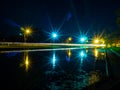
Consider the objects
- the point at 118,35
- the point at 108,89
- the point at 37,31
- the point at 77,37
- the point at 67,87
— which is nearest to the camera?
the point at 108,89

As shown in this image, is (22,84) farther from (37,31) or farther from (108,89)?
(37,31)

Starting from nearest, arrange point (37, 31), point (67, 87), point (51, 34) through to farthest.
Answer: point (67, 87) < point (37, 31) < point (51, 34)

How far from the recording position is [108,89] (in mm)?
7445

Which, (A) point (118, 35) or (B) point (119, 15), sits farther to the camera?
(A) point (118, 35)

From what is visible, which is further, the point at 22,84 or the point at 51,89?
the point at 22,84

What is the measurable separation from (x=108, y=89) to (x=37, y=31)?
107824 mm

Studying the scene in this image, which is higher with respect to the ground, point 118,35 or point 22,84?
point 118,35

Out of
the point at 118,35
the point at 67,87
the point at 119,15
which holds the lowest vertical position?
the point at 67,87

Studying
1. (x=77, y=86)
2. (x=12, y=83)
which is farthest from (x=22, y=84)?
(x=77, y=86)

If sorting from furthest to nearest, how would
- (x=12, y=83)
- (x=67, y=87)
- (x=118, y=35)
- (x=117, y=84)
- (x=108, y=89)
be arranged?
(x=118, y=35), (x=12, y=83), (x=67, y=87), (x=117, y=84), (x=108, y=89)

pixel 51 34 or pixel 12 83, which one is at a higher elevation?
pixel 51 34

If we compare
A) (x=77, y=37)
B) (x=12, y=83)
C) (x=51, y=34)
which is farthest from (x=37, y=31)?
(x=12, y=83)

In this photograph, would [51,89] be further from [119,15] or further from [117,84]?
[119,15]

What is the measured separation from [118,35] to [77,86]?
3864 cm
